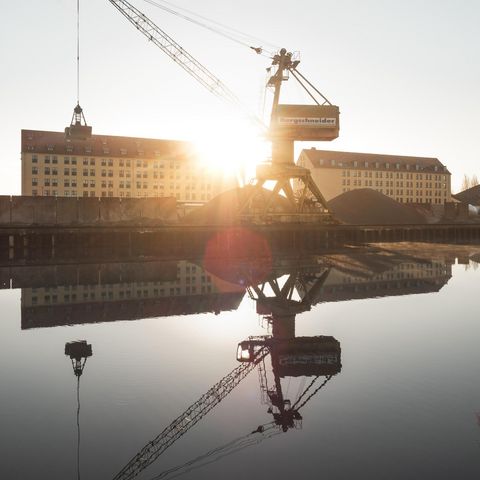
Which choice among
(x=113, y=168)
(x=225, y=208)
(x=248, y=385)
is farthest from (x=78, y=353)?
(x=113, y=168)

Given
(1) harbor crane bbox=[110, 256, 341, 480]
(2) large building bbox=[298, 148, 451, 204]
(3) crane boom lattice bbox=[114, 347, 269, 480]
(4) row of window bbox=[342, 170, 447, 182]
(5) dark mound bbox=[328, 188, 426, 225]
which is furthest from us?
(4) row of window bbox=[342, 170, 447, 182]

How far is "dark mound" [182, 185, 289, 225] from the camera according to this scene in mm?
50031

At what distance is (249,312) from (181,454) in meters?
10.0

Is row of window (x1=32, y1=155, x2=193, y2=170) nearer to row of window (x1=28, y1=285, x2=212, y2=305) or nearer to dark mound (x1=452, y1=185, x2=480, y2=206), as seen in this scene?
dark mound (x1=452, y1=185, x2=480, y2=206)

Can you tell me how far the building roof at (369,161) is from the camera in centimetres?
11600

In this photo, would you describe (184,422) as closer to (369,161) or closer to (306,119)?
(306,119)

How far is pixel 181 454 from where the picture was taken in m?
6.16

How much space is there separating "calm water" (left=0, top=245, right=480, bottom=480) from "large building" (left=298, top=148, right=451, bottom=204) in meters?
99.7

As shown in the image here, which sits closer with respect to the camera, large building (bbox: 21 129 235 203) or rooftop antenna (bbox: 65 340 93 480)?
rooftop antenna (bbox: 65 340 93 480)

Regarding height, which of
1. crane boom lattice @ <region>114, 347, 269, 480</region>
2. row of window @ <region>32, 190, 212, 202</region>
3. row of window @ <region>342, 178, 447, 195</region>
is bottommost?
crane boom lattice @ <region>114, 347, 269, 480</region>

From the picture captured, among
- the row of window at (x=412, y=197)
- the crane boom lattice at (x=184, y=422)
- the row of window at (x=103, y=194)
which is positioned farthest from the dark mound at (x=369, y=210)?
the crane boom lattice at (x=184, y=422)

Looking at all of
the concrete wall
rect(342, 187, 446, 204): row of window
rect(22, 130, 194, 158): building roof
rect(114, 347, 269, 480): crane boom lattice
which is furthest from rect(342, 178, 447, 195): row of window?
rect(114, 347, 269, 480): crane boom lattice

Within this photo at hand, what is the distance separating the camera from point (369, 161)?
12425 cm

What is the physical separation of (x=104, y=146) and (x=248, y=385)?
3885 inches
